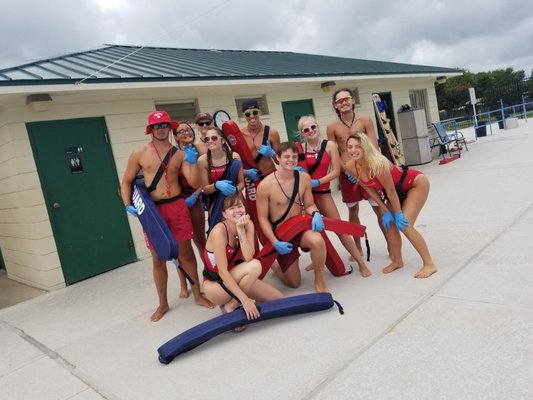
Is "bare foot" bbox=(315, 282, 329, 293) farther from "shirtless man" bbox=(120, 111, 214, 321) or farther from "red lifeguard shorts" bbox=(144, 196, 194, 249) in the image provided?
"red lifeguard shorts" bbox=(144, 196, 194, 249)

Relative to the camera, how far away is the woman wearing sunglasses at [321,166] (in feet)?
12.2

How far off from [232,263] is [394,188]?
1492 millimetres

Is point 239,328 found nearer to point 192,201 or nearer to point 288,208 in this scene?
point 288,208

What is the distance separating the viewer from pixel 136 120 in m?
6.09

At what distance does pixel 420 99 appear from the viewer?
41.5 ft

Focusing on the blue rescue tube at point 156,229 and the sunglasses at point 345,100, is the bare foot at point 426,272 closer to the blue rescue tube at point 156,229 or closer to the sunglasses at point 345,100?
the sunglasses at point 345,100

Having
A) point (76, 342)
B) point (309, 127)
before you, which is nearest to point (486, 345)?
point (309, 127)

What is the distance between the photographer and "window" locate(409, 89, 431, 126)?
12.4 metres

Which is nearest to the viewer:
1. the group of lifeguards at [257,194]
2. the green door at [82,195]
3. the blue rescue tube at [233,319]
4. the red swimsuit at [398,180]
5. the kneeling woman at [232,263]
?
the blue rescue tube at [233,319]

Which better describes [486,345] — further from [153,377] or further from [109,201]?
[109,201]

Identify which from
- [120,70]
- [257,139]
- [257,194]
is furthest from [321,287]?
[120,70]

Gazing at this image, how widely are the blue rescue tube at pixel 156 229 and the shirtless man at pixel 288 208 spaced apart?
0.75m

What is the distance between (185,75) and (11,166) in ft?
8.77

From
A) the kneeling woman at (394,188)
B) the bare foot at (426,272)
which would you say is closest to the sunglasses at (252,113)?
the kneeling woman at (394,188)
